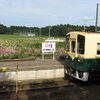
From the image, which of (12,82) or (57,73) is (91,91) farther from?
(12,82)

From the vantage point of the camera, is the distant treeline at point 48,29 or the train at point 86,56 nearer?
the train at point 86,56

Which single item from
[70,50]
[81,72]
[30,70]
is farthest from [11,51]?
[81,72]

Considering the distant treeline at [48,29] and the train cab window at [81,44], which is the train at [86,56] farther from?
the distant treeline at [48,29]

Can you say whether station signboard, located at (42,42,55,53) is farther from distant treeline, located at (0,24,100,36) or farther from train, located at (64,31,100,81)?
distant treeline, located at (0,24,100,36)

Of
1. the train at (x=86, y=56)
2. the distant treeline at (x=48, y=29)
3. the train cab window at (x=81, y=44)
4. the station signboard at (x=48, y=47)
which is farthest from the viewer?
the distant treeline at (x=48, y=29)

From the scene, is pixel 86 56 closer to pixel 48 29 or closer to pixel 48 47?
pixel 48 47

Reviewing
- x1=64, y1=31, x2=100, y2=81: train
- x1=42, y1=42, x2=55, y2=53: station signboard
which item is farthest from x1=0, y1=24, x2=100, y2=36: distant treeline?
x1=64, y1=31, x2=100, y2=81: train

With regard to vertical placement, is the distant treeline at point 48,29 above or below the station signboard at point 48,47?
above

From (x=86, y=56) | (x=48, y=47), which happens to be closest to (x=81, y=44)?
(x=86, y=56)

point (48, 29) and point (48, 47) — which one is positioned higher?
point (48, 29)

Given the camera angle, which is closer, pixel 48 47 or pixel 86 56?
pixel 86 56

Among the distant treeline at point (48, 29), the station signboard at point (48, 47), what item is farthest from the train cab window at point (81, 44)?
the distant treeline at point (48, 29)

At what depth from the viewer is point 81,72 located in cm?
980

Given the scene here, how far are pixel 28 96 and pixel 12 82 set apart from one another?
2.41m
